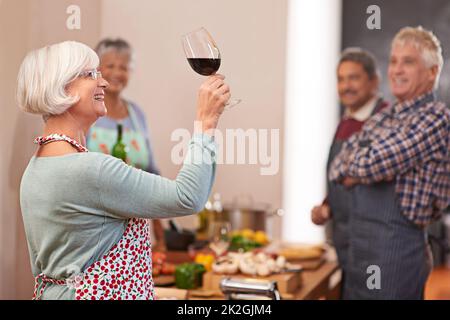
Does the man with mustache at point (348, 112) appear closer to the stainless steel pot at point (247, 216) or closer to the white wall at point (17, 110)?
the stainless steel pot at point (247, 216)

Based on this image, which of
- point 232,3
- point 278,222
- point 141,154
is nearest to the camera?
point 232,3

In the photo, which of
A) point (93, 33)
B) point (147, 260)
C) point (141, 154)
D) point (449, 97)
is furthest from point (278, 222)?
point (147, 260)

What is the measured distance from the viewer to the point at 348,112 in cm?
329

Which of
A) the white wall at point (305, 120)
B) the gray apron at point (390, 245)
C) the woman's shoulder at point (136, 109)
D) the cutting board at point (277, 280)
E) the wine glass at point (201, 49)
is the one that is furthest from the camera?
the white wall at point (305, 120)

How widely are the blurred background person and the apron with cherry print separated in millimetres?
1577

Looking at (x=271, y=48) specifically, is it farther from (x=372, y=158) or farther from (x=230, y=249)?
(x=230, y=249)

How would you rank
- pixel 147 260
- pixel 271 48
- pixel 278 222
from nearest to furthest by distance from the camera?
pixel 147 260, pixel 271 48, pixel 278 222

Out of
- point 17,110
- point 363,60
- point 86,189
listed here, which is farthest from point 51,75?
point 363,60

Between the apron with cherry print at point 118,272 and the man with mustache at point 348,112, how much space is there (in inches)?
58.7

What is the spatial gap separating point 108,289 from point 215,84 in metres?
0.48

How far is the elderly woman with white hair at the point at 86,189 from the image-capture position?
1.45 meters

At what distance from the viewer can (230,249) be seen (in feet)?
9.82

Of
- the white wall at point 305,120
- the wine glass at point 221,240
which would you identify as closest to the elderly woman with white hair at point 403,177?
the wine glass at point 221,240

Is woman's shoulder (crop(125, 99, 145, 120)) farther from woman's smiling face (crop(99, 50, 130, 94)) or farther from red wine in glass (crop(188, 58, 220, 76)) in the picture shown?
red wine in glass (crop(188, 58, 220, 76))
